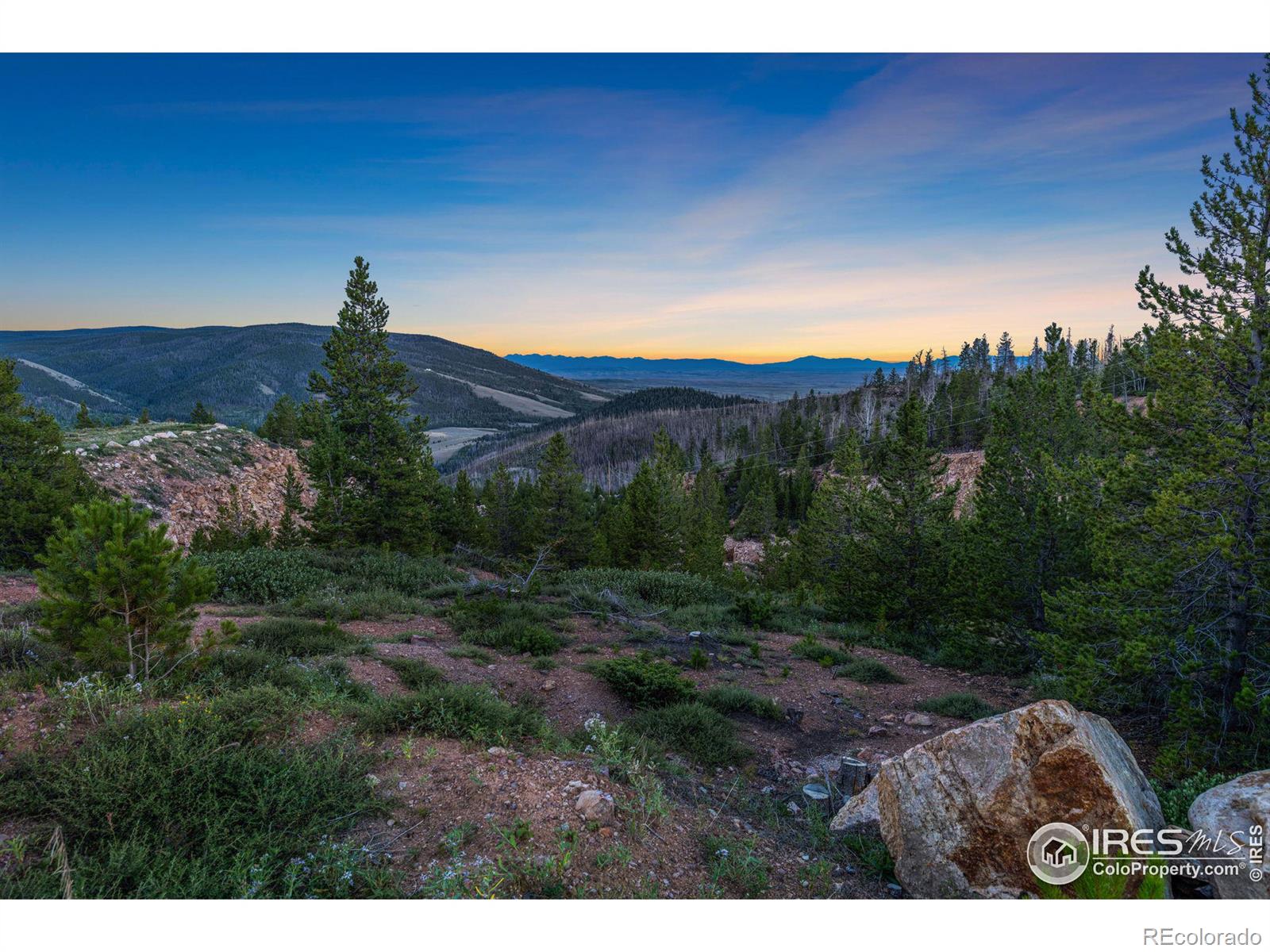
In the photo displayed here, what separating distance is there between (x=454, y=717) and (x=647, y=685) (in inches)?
135

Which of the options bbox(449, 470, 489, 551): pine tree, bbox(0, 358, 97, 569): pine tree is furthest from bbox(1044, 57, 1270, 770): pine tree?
bbox(449, 470, 489, 551): pine tree

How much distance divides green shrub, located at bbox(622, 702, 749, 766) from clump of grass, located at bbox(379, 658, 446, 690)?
2.92m

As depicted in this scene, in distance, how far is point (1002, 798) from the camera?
14.1ft

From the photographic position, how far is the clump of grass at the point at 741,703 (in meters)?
9.05

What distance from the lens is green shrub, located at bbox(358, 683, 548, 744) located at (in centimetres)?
595

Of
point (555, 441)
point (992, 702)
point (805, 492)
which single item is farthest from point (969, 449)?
point (992, 702)

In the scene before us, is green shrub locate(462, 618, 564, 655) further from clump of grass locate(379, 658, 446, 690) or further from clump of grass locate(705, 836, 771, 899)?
clump of grass locate(705, 836, 771, 899)

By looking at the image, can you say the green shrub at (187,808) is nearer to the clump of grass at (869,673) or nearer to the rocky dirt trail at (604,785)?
the rocky dirt trail at (604,785)

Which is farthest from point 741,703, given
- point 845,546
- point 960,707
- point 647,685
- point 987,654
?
point 845,546

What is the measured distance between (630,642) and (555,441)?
67.9 ft

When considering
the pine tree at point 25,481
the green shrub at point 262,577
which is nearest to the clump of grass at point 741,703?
the green shrub at point 262,577

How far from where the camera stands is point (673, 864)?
4273mm

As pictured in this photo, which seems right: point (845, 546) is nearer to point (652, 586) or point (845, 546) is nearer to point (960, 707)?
point (652, 586)

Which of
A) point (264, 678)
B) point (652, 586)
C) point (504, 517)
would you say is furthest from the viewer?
point (504, 517)
